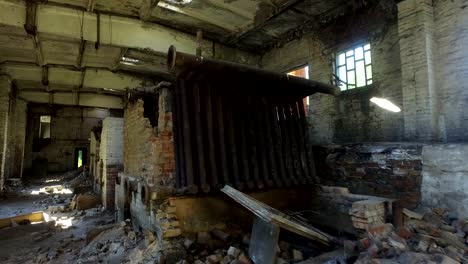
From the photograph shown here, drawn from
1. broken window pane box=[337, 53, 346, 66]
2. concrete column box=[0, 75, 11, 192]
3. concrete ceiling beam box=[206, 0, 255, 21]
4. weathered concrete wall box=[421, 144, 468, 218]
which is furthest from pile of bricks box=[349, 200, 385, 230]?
concrete column box=[0, 75, 11, 192]

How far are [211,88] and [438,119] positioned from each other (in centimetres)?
426

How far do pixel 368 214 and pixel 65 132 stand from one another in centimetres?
2023

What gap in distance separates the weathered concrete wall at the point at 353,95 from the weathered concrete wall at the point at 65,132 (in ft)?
46.9

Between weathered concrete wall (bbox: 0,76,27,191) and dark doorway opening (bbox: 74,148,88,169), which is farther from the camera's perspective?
dark doorway opening (bbox: 74,148,88,169)

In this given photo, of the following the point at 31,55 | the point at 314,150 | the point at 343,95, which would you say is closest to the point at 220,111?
the point at 314,150

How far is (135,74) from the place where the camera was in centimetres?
968

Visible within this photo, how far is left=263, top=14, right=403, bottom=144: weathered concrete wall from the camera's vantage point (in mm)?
5949

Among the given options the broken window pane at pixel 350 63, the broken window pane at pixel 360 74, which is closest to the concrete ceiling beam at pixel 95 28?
the broken window pane at pixel 350 63

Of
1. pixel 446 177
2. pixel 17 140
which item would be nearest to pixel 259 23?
pixel 446 177

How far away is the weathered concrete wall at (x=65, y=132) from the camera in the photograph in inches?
722

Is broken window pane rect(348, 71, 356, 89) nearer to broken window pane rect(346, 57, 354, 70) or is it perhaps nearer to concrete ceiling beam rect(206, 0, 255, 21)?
broken window pane rect(346, 57, 354, 70)

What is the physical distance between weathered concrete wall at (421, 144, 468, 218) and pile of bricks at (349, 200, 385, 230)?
1120 mm

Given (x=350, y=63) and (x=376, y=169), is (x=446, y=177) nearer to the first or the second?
(x=376, y=169)

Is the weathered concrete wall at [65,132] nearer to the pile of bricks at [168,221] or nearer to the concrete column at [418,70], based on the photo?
the pile of bricks at [168,221]
